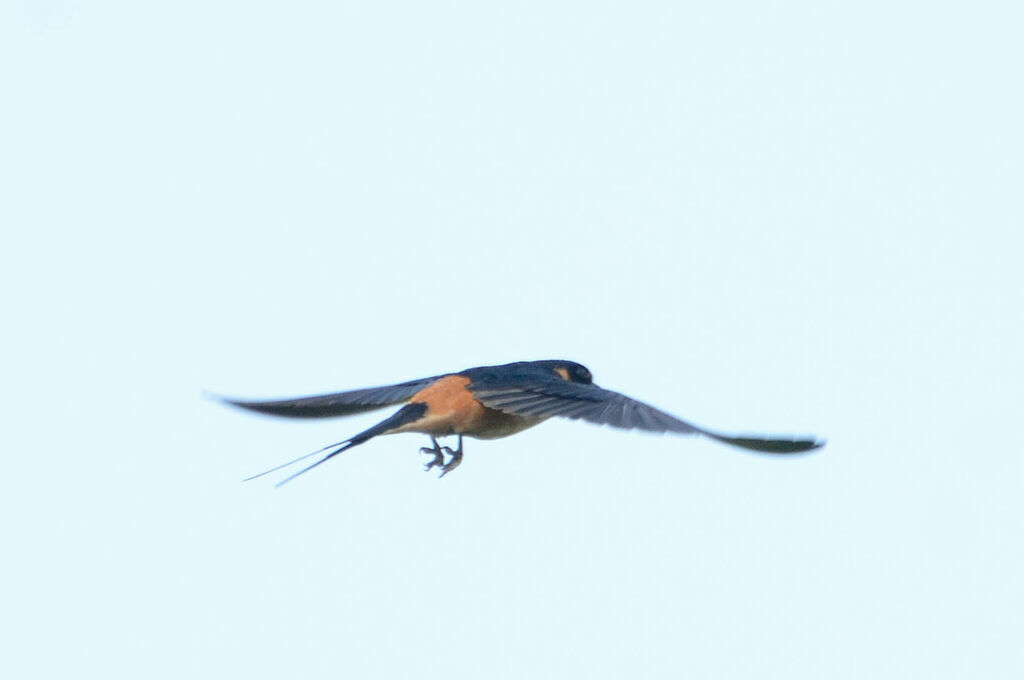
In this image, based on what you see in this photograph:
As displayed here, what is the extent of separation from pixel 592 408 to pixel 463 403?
2.88ft

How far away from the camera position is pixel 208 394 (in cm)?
815

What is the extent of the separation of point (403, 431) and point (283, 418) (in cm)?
63

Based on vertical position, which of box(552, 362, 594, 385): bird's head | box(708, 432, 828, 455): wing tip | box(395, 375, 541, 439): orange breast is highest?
box(552, 362, 594, 385): bird's head

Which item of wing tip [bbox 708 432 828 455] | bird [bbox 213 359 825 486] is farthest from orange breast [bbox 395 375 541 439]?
wing tip [bbox 708 432 828 455]

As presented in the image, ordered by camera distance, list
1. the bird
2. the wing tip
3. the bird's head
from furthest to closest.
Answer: the bird's head
the bird
the wing tip

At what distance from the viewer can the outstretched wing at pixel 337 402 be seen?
320 inches

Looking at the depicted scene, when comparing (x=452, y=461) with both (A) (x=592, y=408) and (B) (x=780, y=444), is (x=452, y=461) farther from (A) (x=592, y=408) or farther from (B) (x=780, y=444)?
(B) (x=780, y=444)

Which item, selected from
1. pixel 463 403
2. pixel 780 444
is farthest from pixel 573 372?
pixel 780 444

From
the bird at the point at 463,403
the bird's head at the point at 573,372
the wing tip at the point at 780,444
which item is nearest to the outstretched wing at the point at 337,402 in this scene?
the bird at the point at 463,403

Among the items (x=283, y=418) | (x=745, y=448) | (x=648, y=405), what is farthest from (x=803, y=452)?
(x=283, y=418)

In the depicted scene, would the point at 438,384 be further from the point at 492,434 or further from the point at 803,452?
the point at 803,452

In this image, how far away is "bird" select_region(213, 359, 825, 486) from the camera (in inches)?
303

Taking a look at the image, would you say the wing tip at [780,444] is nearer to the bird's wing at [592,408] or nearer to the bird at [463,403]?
the bird's wing at [592,408]

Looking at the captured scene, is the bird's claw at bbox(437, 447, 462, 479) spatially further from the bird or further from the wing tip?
the wing tip
